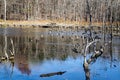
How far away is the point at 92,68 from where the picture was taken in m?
33.1

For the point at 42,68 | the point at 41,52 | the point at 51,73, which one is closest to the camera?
the point at 51,73

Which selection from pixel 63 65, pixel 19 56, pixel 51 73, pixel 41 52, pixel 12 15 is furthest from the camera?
pixel 12 15

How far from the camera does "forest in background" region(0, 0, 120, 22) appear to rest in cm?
12582

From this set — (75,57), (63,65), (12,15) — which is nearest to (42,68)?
(63,65)

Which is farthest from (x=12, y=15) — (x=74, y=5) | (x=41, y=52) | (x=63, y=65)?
(x=63, y=65)

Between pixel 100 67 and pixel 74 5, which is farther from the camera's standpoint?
pixel 74 5

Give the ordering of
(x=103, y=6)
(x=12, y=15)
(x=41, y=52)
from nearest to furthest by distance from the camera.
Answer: (x=41, y=52)
(x=12, y=15)
(x=103, y=6)

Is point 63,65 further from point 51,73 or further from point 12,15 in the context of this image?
point 12,15

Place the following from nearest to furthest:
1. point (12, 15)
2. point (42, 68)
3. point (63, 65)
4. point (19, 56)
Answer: point (42, 68)
point (63, 65)
point (19, 56)
point (12, 15)

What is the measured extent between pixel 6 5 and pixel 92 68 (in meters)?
95.8

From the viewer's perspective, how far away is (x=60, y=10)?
147125 millimetres

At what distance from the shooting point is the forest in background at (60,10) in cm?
12582

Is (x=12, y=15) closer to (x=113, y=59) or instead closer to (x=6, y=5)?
(x=6, y=5)

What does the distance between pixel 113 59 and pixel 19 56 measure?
1022cm
